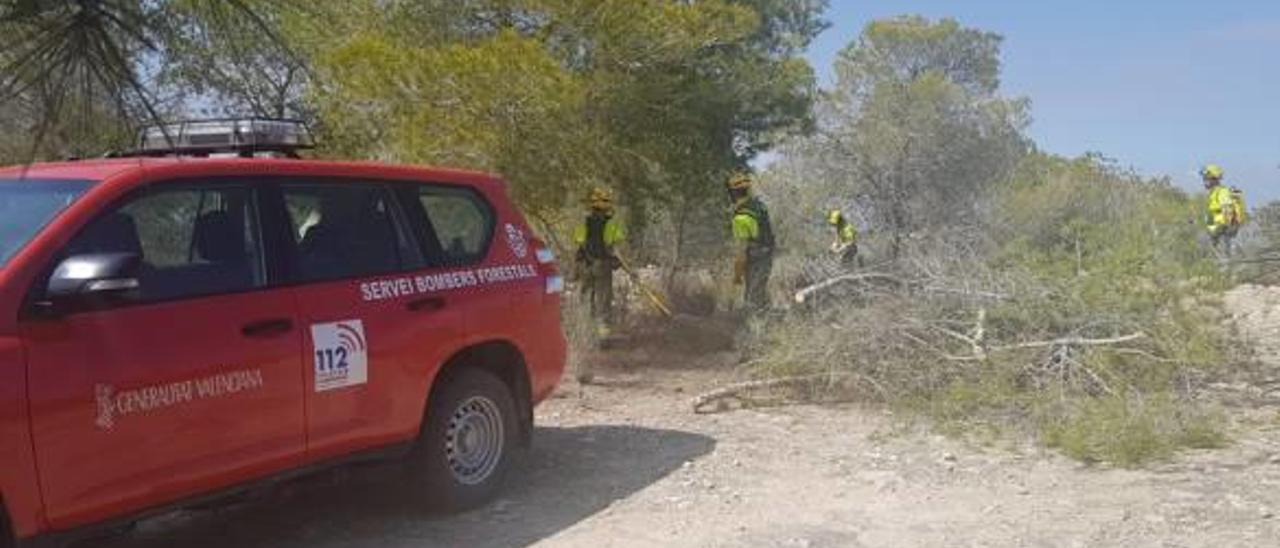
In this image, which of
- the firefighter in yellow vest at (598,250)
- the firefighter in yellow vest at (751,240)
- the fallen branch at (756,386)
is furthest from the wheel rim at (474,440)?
the firefighter in yellow vest at (751,240)

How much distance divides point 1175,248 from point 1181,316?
673 mm

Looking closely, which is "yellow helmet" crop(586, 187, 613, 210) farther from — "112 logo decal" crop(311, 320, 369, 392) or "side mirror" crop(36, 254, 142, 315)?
"side mirror" crop(36, 254, 142, 315)

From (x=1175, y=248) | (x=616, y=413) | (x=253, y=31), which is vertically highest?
(x=253, y=31)

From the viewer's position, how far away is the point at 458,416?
21.1 feet

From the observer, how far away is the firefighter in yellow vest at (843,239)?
11023 millimetres

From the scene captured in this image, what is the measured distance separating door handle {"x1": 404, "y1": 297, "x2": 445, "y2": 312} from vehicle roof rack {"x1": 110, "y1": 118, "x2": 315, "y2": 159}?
2.84 feet

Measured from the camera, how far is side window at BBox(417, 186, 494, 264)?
643 centimetres

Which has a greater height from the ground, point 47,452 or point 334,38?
point 334,38

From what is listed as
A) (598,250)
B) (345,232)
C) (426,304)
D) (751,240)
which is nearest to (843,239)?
(751,240)

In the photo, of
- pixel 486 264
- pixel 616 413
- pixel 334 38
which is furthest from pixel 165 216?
pixel 334 38

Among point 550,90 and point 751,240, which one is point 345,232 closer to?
point 550,90

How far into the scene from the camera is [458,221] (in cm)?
664

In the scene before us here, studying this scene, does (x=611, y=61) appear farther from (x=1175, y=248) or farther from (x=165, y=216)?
(x=165, y=216)

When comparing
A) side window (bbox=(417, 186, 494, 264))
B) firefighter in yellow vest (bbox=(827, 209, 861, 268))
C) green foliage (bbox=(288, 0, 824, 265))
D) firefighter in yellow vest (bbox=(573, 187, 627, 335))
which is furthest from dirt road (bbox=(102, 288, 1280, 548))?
firefighter in yellow vest (bbox=(573, 187, 627, 335))
